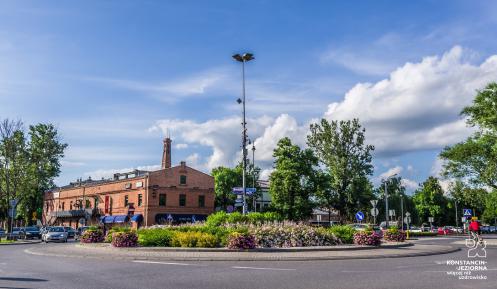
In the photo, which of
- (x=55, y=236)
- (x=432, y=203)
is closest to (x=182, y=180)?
(x=55, y=236)

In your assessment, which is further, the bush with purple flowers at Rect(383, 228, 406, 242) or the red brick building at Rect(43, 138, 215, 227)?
the red brick building at Rect(43, 138, 215, 227)

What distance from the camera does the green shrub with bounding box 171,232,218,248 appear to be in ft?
66.9

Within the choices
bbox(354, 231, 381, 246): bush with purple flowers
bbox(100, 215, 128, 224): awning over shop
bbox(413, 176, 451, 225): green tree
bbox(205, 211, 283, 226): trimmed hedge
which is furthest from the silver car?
bbox(413, 176, 451, 225): green tree

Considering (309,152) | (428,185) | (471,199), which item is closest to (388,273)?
(471,199)

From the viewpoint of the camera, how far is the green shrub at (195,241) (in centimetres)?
2041

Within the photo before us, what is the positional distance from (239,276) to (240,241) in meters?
7.67

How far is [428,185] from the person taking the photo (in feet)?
301

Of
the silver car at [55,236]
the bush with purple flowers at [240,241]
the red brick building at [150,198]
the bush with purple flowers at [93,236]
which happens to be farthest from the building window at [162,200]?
the bush with purple flowers at [240,241]

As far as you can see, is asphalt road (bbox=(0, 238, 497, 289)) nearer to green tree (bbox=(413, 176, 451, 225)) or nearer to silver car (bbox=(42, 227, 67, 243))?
silver car (bbox=(42, 227, 67, 243))

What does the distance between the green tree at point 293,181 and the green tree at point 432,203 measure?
44205mm

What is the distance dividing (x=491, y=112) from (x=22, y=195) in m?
53.4

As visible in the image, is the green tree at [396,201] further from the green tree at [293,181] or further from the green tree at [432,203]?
the green tree at [293,181]

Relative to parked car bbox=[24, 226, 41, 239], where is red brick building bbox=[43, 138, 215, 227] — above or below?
above

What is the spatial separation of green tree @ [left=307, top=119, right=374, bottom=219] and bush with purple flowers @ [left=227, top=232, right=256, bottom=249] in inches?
1427
